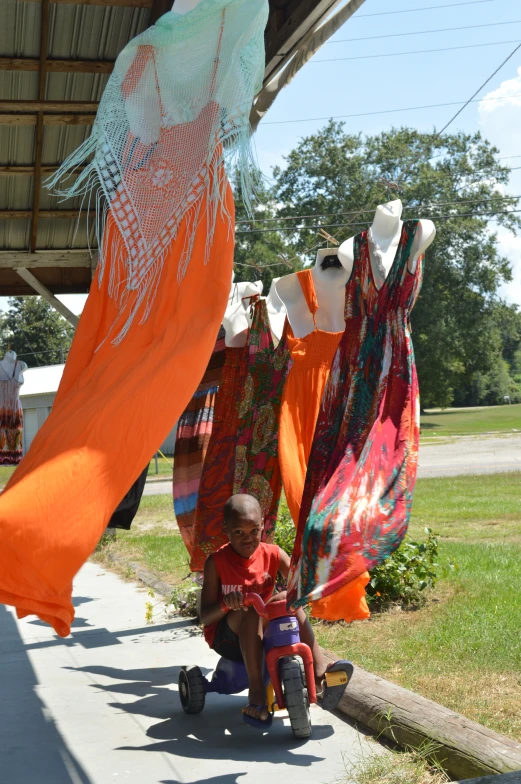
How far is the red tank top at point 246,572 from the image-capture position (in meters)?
3.97

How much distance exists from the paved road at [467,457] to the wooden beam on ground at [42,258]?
28.7ft

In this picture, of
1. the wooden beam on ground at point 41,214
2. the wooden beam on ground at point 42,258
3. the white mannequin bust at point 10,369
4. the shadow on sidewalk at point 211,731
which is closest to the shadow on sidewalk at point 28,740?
the shadow on sidewalk at point 211,731

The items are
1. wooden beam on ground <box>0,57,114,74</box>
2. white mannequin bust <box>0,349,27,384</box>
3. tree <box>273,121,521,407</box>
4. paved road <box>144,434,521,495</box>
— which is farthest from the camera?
tree <box>273,121,521,407</box>

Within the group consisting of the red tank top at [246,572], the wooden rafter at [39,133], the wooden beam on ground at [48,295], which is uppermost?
the wooden rafter at [39,133]

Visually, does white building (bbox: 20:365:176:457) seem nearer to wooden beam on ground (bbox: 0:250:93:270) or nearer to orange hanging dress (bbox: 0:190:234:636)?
wooden beam on ground (bbox: 0:250:93:270)

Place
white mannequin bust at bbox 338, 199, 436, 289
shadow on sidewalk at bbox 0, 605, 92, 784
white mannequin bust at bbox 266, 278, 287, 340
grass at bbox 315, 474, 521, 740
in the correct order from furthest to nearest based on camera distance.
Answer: white mannequin bust at bbox 266, 278, 287, 340, grass at bbox 315, 474, 521, 740, white mannequin bust at bbox 338, 199, 436, 289, shadow on sidewalk at bbox 0, 605, 92, 784

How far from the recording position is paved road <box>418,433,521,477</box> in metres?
17.3

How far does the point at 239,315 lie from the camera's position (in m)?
5.22

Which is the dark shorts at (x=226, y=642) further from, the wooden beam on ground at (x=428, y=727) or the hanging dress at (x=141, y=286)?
the hanging dress at (x=141, y=286)

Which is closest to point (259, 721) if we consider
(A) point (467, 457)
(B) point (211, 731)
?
(B) point (211, 731)

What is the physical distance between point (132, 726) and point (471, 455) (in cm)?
1835

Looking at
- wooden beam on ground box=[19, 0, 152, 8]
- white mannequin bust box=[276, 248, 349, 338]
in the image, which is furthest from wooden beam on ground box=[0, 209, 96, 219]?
white mannequin bust box=[276, 248, 349, 338]

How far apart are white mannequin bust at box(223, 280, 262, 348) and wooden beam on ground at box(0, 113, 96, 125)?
196 centimetres

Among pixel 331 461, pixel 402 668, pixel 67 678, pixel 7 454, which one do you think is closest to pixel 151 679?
pixel 67 678
